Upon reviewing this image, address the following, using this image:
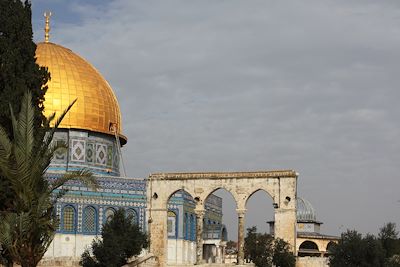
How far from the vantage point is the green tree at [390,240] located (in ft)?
108

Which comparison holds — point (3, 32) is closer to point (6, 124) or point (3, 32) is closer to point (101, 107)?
point (6, 124)

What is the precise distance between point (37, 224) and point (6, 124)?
3144mm

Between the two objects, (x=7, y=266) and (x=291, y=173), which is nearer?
(x=7, y=266)

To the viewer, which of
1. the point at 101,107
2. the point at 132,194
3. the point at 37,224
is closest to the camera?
the point at 37,224

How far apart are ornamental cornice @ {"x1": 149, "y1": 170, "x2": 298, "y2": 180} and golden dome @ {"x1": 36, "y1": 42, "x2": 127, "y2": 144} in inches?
348

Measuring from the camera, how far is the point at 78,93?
44.6m

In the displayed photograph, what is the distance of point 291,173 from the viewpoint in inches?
1368

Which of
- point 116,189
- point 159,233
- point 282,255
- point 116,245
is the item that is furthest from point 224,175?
point 116,245

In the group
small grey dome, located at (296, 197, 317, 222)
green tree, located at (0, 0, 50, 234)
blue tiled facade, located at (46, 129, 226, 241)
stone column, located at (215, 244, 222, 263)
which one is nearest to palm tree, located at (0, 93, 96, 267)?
green tree, located at (0, 0, 50, 234)

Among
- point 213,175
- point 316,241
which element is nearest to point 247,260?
point 213,175

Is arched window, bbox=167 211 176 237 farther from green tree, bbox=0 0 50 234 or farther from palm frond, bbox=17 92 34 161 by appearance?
palm frond, bbox=17 92 34 161

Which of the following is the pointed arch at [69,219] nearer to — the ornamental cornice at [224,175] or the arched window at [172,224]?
the arched window at [172,224]

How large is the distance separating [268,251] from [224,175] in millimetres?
4426

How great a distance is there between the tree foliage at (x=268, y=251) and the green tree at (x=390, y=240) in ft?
13.1
